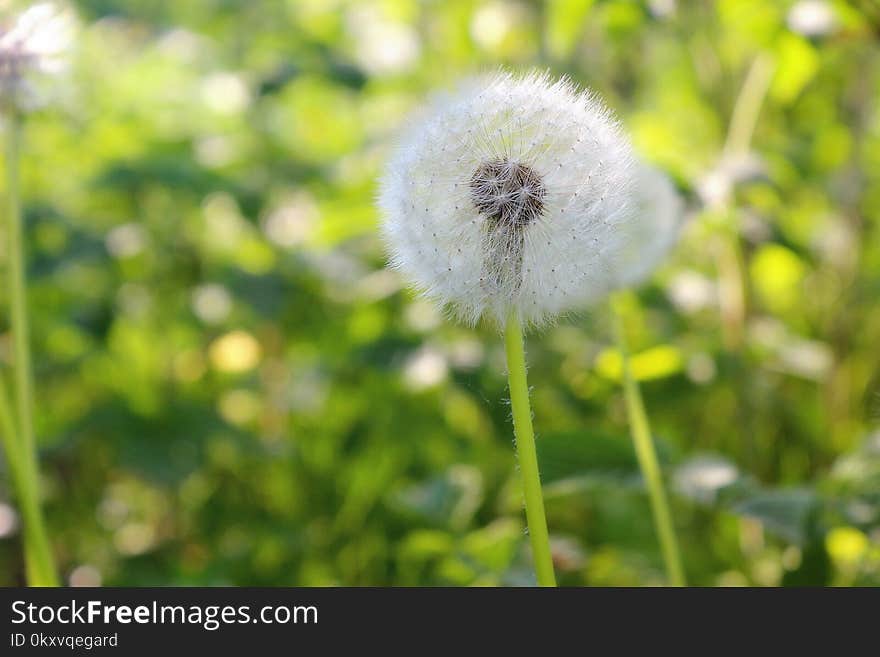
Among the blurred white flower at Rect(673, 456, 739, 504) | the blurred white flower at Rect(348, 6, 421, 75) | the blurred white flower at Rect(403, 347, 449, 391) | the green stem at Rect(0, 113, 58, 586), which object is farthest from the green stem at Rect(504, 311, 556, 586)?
the blurred white flower at Rect(348, 6, 421, 75)

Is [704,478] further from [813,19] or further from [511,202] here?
[813,19]

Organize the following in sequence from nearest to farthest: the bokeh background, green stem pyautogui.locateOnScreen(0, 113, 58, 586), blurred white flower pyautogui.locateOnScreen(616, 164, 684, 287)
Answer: green stem pyautogui.locateOnScreen(0, 113, 58, 586) → blurred white flower pyautogui.locateOnScreen(616, 164, 684, 287) → the bokeh background

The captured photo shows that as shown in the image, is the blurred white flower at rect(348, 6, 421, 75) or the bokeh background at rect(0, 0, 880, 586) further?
the blurred white flower at rect(348, 6, 421, 75)

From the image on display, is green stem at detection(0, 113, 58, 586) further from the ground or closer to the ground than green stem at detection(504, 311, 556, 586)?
further from the ground

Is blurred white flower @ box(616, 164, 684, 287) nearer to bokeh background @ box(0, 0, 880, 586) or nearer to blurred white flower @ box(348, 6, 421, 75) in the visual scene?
bokeh background @ box(0, 0, 880, 586)

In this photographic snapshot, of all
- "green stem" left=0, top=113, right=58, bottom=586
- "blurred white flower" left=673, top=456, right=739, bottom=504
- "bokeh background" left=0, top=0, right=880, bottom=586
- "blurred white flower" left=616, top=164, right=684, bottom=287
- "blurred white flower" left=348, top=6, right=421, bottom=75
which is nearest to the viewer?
"green stem" left=0, top=113, right=58, bottom=586

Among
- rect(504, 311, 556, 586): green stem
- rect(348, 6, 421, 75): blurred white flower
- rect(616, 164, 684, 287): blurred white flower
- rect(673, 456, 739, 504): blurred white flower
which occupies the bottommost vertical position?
rect(504, 311, 556, 586): green stem

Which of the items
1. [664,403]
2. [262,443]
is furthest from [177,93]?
[664,403]
